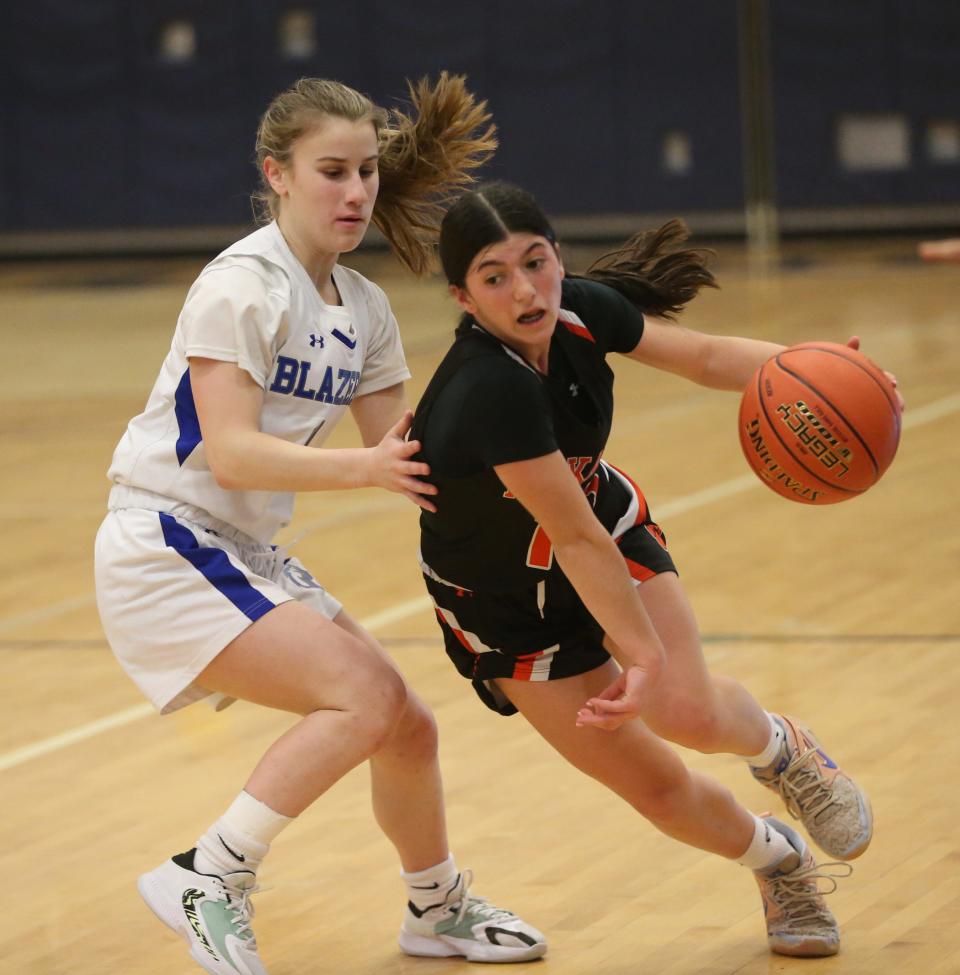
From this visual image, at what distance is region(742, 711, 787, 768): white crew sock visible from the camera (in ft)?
9.80

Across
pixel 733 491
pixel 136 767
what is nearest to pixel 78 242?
pixel 733 491

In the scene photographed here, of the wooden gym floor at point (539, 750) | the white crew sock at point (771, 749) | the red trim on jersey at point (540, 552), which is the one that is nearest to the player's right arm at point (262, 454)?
the red trim on jersey at point (540, 552)

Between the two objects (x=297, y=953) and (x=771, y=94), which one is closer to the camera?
(x=297, y=953)

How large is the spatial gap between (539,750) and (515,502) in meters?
1.61

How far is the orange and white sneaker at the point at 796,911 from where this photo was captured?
297 centimetres

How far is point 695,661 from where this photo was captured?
9.46 feet

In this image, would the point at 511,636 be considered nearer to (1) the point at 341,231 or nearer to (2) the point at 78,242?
(1) the point at 341,231

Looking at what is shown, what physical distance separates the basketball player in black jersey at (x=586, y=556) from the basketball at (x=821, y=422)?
0.09m

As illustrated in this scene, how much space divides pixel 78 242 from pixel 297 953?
15.5 m

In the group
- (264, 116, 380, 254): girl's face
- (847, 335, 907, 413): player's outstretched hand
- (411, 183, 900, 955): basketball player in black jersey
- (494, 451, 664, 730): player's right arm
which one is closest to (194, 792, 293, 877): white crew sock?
(411, 183, 900, 955): basketball player in black jersey

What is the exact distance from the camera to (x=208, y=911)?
2.73m

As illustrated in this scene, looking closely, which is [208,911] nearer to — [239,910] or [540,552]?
[239,910]

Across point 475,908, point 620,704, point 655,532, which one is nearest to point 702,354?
point 655,532

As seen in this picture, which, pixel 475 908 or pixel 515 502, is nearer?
pixel 515 502
